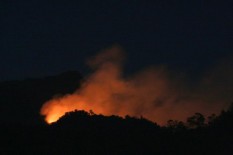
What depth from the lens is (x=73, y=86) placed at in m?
81.8

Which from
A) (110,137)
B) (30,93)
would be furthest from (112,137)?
(30,93)

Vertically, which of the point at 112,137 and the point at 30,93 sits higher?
the point at 30,93

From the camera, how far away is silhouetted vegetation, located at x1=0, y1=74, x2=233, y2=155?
116 ft

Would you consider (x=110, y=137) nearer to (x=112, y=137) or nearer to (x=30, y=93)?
(x=112, y=137)

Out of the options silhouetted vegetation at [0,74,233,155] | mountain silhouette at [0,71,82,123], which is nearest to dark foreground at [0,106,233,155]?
silhouetted vegetation at [0,74,233,155]

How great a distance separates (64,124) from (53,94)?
37953mm

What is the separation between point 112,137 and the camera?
38.5m

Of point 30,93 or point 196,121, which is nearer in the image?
point 196,121

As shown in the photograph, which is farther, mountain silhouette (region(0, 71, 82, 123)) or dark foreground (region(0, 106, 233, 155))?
mountain silhouette (region(0, 71, 82, 123))

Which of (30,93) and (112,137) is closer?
(112,137)

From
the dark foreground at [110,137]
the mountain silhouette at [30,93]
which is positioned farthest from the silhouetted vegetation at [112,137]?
the mountain silhouette at [30,93]

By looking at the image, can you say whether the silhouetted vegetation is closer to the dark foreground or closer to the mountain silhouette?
the dark foreground

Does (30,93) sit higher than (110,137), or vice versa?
(30,93)

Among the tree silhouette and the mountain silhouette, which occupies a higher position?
the mountain silhouette
